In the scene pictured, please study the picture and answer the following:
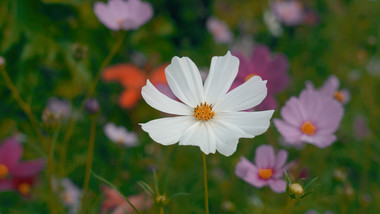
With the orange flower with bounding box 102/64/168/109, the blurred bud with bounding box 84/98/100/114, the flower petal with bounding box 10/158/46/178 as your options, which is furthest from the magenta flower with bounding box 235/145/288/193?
the orange flower with bounding box 102/64/168/109

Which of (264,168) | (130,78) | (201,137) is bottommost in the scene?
(130,78)

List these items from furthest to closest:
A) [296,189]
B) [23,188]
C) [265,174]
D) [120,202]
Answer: [120,202]
[23,188]
[265,174]
[296,189]

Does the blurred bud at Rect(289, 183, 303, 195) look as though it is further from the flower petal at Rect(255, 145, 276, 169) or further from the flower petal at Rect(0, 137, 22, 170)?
the flower petal at Rect(0, 137, 22, 170)

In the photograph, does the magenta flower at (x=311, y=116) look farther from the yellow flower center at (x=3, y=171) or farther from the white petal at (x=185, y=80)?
the yellow flower center at (x=3, y=171)

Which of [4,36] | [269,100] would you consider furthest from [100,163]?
[269,100]

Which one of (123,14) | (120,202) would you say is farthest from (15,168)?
(123,14)

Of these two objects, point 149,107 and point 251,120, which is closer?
point 251,120

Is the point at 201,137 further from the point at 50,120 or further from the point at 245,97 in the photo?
the point at 50,120

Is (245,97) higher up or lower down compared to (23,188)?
higher up
